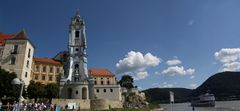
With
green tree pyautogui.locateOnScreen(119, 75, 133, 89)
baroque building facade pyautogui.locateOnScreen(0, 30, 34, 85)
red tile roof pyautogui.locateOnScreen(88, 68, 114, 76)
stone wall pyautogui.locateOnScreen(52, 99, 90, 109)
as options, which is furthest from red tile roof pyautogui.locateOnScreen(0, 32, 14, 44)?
green tree pyautogui.locateOnScreen(119, 75, 133, 89)

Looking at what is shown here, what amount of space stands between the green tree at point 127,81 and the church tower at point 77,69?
3461 cm

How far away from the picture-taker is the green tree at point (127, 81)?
111 m

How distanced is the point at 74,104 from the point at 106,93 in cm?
3360

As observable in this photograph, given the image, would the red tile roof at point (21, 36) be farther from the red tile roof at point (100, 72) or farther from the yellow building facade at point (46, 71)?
the red tile roof at point (100, 72)

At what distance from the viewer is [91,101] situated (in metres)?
59.9

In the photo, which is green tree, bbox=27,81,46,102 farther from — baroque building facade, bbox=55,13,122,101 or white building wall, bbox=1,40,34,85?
baroque building facade, bbox=55,13,122,101

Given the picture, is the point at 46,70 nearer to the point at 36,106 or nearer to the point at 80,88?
the point at 80,88

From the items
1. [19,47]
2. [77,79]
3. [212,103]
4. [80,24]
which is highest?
[80,24]

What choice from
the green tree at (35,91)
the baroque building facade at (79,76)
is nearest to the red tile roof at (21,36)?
the green tree at (35,91)

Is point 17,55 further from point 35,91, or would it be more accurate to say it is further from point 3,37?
point 35,91

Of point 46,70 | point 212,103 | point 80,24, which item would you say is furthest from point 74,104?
point 212,103

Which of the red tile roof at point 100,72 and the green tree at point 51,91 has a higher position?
the red tile roof at point 100,72

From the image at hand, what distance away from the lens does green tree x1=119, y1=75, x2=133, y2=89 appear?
365ft

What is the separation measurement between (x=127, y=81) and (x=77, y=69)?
38.2m
